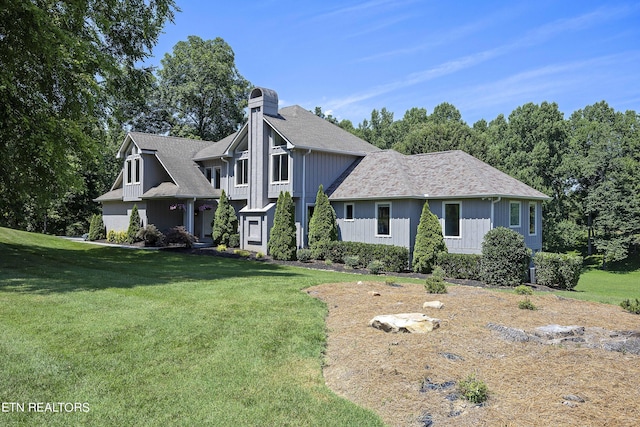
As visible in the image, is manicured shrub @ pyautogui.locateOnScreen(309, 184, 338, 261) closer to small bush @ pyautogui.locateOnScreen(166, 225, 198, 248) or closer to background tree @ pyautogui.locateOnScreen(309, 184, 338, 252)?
background tree @ pyautogui.locateOnScreen(309, 184, 338, 252)

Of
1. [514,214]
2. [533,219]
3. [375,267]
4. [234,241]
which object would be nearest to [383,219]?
[375,267]

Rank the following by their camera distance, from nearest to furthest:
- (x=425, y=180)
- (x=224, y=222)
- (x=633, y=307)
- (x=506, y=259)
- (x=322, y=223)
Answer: (x=633, y=307)
(x=506, y=259)
(x=425, y=180)
(x=322, y=223)
(x=224, y=222)

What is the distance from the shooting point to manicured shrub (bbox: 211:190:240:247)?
26.9 meters

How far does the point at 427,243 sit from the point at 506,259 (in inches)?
142

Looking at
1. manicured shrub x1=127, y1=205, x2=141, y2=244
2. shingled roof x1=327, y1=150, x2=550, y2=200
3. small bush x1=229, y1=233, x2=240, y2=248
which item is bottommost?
small bush x1=229, y1=233, x2=240, y2=248

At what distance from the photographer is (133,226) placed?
29.3 m

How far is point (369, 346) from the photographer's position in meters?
6.48

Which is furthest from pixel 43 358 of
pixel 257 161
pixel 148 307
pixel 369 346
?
pixel 257 161

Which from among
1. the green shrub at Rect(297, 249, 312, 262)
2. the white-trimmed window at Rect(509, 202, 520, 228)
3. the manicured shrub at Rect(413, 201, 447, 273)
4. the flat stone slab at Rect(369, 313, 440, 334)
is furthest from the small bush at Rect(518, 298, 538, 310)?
the green shrub at Rect(297, 249, 312, 262)

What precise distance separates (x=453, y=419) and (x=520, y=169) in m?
39.8

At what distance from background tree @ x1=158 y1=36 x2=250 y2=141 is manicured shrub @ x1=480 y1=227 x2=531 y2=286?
3217cm

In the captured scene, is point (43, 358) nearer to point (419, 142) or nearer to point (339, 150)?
point (339, 150)

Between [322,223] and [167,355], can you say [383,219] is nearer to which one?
[322,223]

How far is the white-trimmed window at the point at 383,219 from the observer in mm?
21234
